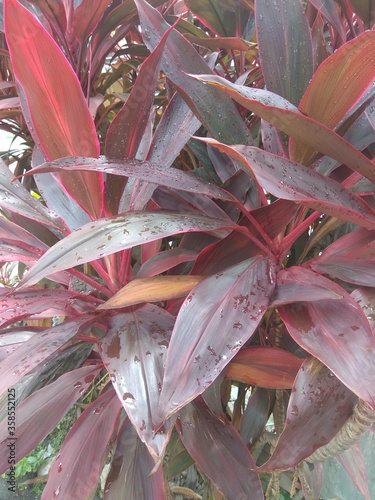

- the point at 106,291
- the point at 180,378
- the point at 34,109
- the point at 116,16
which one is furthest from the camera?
the point at 116,16

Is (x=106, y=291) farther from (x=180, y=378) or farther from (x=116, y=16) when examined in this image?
(x=116, y=16)

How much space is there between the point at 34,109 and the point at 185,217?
6.8 inches

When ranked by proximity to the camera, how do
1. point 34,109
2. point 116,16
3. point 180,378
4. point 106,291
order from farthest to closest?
point 116,16 < point 106,291 < point 34,109 < point 180,378

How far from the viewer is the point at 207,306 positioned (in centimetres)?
35

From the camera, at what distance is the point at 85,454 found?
461 mm

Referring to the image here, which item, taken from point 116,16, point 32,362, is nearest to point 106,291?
point 32,362

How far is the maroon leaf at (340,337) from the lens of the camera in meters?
0.31

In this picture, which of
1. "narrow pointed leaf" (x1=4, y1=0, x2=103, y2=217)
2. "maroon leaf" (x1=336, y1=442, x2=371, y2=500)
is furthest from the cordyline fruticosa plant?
"maroon leaf" (x1=336, y1=442, x2=371, y2=500)

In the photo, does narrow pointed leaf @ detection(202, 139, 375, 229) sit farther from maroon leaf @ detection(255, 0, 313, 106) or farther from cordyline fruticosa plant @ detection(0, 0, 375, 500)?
maroon leaf @ detection(255, 0, 313, 106)

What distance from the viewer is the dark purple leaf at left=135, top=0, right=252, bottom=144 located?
0.46m

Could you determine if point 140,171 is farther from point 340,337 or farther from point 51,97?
point 340,337

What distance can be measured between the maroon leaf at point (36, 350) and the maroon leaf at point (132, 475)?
163 millimetres

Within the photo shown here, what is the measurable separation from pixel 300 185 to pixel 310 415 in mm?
189

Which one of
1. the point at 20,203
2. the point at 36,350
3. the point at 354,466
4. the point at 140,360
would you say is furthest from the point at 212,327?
the point at 354,466
